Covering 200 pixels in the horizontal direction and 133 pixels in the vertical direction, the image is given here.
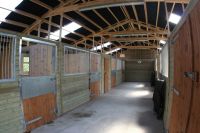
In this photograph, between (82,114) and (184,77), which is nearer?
(184,77)

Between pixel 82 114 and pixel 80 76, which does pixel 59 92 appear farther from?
pixel 80 76

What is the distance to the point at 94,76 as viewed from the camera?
28.4ft

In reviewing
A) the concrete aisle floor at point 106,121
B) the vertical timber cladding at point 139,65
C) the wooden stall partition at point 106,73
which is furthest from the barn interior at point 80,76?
the vertical timber cladding at point 139,65

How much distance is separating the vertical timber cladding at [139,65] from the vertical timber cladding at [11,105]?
1538 cm

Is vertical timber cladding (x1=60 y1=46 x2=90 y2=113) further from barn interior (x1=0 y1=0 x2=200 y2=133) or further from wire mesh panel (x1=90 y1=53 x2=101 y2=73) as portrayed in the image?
wire mesh panel (x1=90 y1=53 x2=101 y2=73)

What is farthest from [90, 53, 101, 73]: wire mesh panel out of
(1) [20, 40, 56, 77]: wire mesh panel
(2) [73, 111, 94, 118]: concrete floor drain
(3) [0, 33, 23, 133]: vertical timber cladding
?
(3) [0, 33, 23, 133]: vertical timber cladding

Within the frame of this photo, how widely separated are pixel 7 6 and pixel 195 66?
5.89 m

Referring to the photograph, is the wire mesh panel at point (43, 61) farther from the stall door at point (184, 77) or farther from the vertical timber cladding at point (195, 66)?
the vertical timber cladding at point (195, 66)

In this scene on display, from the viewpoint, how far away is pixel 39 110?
446cm

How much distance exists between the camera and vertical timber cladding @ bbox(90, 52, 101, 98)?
8376 millimetres

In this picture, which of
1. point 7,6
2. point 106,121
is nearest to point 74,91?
point 106,121

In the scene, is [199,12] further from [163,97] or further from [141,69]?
[141,69]

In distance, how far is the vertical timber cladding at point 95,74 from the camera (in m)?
8.38

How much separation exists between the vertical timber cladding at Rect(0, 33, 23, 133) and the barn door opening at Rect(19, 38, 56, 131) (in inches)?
6.7
